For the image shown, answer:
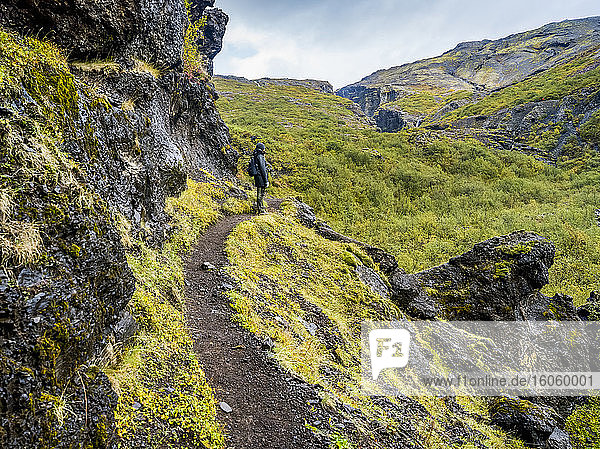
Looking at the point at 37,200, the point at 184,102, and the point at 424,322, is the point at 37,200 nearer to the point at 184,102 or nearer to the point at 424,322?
the point at 424,322

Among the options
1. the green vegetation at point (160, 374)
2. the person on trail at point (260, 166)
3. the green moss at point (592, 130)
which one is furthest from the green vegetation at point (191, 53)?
the green moss at point (592, 130)

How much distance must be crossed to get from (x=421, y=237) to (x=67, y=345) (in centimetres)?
2716

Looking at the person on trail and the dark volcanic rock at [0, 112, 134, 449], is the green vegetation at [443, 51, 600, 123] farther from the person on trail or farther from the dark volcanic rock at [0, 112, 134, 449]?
the dark volcanic rock at [0, 112, 134, 449]

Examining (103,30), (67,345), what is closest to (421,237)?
(103,30)

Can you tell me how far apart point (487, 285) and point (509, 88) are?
294 ft

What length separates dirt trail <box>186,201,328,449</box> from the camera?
5.28 meters

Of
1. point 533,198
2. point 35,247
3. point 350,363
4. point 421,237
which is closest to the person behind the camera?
point 35,247

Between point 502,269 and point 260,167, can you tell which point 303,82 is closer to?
point 260,167

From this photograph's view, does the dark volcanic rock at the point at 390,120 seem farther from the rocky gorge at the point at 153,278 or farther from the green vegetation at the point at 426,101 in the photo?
the rocky gorge at the point at 153,278

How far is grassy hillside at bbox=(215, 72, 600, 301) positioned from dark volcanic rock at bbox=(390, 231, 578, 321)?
23.6ft

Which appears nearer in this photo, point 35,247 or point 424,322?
point 35,247

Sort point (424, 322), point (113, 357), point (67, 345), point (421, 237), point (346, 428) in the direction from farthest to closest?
point (421, 237)
point (424, 322)
point (346, 428)
point (113, 357)
point (67, 345)

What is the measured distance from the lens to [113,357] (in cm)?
485

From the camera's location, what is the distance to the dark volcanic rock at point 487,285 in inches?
615
